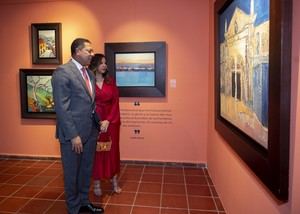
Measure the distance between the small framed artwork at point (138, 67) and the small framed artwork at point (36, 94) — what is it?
108 centimetres

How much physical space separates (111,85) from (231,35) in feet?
4.47

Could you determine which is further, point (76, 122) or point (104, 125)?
point (104, 125)

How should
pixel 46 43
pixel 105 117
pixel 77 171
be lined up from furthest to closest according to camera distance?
1. pixel 46 43
2. pixel 105 117
3. pixel 77 171

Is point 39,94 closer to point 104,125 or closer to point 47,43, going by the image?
point 47,43

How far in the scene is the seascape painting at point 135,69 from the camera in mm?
3799

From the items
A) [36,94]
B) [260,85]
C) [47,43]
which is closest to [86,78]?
[260,85]

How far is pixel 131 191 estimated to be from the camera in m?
3.08

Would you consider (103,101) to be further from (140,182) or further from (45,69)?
(45,69)

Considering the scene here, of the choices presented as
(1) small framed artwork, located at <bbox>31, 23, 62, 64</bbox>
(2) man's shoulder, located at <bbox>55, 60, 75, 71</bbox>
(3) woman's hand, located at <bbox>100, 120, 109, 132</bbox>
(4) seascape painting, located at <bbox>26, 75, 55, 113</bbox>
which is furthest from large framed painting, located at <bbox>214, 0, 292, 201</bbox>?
(4) seascape painting, located at <bbox>26, 75, 55, 113</bbox>

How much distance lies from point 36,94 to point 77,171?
213 cm

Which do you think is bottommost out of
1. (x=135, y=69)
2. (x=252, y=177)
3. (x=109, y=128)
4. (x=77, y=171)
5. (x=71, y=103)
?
(x=77, y=171)

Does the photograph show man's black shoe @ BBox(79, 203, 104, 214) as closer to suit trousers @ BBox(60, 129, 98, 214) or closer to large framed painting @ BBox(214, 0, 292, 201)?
suit trousers @ BBox(60, 129, 98, 214)

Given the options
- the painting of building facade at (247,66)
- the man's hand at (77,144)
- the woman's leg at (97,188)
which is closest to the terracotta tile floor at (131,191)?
the woman's leg at (97,188)

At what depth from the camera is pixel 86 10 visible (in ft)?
12.8
